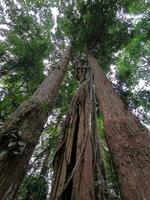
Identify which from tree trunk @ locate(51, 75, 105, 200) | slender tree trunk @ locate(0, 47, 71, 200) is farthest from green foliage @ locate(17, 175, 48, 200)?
tree trunk @ locate(51, 75, 105, 200)

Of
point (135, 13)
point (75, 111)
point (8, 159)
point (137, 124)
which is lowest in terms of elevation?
point (8, 159)

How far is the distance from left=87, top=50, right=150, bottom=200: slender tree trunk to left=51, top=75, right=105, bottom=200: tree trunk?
1.02ft

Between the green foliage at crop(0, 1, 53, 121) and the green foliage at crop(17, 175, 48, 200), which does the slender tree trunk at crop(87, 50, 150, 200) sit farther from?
the green foliage at crop(0, 1, 53, 121)

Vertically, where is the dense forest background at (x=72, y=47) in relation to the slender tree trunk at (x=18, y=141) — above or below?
above

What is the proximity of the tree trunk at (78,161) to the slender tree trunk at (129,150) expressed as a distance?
312 millimetres

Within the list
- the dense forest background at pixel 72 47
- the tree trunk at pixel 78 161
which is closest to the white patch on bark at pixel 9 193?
the tree trunk at pixel 78 161

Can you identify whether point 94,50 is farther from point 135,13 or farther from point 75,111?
point 75,111

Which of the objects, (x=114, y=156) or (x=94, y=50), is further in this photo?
(x=94, y=50)

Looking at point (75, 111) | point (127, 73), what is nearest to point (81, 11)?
point (127, 73)

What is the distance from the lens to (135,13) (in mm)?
12680

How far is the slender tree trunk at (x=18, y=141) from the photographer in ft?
10.0

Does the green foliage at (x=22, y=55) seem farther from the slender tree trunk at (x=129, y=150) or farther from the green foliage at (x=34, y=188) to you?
the slender tree trunk at (x=129, y=150)

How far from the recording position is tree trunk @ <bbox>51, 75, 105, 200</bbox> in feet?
7.91

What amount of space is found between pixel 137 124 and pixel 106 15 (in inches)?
374
